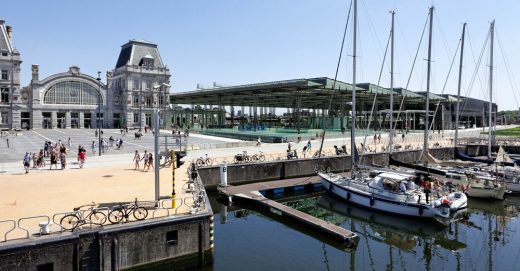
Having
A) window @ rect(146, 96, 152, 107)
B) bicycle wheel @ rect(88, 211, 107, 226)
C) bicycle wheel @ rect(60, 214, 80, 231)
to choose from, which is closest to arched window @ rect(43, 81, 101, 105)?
window @ rect(146, 96, 152, 107)

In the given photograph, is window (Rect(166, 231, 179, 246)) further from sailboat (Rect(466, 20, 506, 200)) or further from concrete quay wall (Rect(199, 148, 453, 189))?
sailboat (Rect(466, 20, 506, 200))

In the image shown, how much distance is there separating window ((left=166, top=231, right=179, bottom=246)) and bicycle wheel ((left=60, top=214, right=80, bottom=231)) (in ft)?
13.7

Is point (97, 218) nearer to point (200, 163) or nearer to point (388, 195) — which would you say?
point (200, 163)

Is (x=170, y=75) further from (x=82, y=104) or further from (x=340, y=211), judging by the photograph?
(x=340, y=211)

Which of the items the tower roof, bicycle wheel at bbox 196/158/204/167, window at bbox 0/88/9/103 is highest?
the tower roof

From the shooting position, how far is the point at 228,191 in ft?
107

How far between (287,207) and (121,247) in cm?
1368

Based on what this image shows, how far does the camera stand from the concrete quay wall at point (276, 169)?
3666 cm

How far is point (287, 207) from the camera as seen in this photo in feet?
92.9

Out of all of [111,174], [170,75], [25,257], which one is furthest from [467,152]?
[170,75]

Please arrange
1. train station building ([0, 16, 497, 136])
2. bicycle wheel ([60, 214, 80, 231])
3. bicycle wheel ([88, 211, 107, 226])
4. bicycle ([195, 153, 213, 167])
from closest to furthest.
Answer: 1. bicycle wheel ([60, 214, 80, 231])
2. bicycle wheel ([88, 211, 107, 226])
3. bicycle ([195, 153, 213, 167])
4. train station building ([0, 16, 497, 136])

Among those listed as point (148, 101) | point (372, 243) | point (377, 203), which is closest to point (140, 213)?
point (372, 243)

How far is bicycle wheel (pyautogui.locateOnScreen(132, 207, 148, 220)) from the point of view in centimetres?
1859

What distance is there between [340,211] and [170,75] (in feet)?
320
